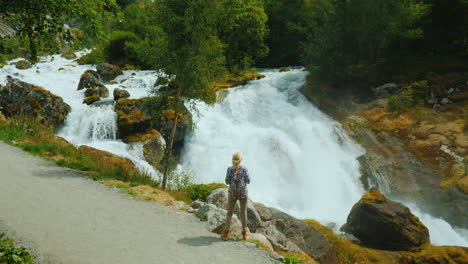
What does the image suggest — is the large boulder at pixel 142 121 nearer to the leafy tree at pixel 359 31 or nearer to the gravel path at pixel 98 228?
the gravel path at pixel 98 228

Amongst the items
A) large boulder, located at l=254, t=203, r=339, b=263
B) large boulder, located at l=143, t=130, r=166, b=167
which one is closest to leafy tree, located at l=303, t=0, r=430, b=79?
large boulder, located at l=143, t=130, r=166, b=167

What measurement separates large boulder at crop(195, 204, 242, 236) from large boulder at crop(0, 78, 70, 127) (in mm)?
14148

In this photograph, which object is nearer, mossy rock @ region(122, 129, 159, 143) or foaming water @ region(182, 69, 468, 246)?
foaming water @ region(182, 69, 468, 246)

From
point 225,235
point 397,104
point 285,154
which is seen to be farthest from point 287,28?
point 225,235

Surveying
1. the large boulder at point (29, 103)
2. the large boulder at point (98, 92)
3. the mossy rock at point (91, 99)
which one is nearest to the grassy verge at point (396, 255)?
the large boulder at point (29, 103)

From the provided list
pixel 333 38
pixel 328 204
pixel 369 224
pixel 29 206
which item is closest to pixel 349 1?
pixel 333 38

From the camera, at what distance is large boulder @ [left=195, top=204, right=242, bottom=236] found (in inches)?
301

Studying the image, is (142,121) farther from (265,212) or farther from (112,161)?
(265,212)

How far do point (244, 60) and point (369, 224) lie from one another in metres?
26.6

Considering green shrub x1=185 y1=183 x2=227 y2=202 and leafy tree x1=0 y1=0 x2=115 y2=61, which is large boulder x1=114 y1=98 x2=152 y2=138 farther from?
leafy tree x1=0 y1=0 x2=115 y2=61

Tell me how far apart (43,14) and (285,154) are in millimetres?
15287

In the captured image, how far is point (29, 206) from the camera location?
24.2 feet

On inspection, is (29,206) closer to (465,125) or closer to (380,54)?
(465,125)

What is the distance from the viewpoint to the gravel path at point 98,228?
5660mm
